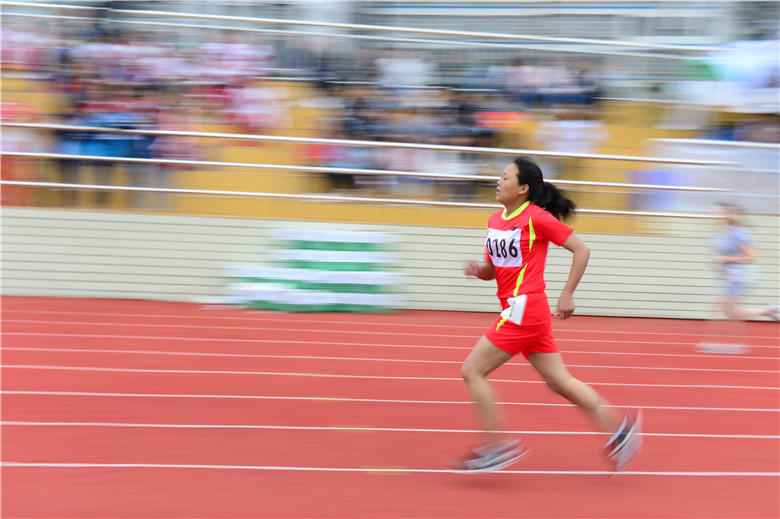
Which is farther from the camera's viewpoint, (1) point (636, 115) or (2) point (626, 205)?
(1) point (636, 115)

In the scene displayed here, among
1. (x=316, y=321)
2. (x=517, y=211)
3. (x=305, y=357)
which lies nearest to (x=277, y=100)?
(x=316, y=321)

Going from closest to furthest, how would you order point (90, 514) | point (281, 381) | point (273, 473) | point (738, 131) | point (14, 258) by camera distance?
point (90, 514)
point (273, 473)
point (281, 381)
point (14, 258)
point (738, 131)

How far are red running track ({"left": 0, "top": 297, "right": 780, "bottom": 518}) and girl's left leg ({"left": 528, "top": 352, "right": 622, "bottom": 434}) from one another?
379 mm

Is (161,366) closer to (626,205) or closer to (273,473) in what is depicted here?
(273,473)

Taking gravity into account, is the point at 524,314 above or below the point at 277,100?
below

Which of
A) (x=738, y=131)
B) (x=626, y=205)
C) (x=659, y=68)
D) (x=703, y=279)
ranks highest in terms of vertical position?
(x=659, y=68)

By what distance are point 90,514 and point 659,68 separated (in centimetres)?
1191

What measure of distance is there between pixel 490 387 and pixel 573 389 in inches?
17.8

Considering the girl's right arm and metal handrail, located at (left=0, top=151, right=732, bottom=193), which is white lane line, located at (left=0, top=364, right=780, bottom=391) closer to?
the girl's right arm

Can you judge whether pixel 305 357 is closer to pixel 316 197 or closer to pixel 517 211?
pixel 316 197


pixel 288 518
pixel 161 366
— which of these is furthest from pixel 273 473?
pixel 161 366

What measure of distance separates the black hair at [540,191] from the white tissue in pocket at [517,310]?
508 mm

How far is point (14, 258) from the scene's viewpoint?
11.4 m

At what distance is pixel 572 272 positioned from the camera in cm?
460
